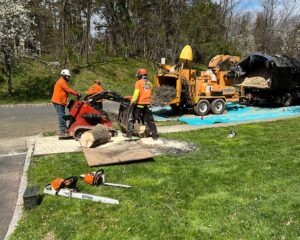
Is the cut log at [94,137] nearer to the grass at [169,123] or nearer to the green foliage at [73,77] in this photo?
the grass at [169,123]

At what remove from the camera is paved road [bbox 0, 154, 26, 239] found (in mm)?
5227

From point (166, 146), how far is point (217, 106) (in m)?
7.00

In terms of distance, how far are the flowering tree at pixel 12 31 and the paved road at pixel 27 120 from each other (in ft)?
9.82

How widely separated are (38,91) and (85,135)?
13800mm

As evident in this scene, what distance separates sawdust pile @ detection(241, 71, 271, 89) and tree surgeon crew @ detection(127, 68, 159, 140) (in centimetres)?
957

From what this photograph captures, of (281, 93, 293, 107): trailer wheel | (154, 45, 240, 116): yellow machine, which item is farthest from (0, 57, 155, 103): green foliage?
(281, 93, 293, 107): trailer wheel

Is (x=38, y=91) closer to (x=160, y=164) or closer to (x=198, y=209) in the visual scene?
(x=160, y=164)

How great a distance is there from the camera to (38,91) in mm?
21266

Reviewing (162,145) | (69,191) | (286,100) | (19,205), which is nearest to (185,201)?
(69,191)

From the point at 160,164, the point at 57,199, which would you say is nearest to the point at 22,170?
the point at 57,199

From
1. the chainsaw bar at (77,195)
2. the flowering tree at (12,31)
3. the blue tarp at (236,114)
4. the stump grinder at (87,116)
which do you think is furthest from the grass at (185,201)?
the flowering tree at (12,31)

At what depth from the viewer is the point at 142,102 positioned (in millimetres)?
9547

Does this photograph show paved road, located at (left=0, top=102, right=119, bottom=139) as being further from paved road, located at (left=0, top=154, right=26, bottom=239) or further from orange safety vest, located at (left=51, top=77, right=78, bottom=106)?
paved road, located at (left=0, top=154, right=26, bottom=239)

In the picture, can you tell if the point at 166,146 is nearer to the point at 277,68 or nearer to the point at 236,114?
the point at 236,114
